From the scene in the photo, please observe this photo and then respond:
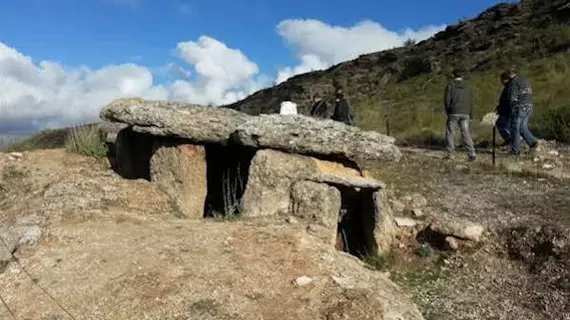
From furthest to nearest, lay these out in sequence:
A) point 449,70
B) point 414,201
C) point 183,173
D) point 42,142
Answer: point 449,70 → point 42,142 → point 414,201 → point 183,173

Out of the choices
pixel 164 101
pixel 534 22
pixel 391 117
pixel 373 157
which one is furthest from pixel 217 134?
pixel 534 22

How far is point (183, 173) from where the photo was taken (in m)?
9.71

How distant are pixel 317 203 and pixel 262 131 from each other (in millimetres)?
1383

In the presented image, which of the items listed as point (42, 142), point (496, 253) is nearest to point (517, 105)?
point (496, 253)

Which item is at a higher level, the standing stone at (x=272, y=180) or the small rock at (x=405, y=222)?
the standing stone at (x=272, y=180)

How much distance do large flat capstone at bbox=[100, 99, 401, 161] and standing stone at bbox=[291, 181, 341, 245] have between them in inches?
→ 28.2

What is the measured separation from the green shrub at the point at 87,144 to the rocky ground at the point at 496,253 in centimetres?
494

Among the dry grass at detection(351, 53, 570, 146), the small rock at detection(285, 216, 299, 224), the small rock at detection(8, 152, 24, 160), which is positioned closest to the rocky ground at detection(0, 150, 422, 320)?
the small rock at detection(285, 216, 299, 224)

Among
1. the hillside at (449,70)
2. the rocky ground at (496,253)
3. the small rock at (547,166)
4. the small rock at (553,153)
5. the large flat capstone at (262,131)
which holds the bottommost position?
the rocky ground at (496,253)

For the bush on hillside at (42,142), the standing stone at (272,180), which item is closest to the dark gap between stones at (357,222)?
the standing stone at (272,180)

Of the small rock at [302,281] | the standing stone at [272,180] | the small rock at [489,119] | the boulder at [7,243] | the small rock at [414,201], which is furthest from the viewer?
the small rock at [489,119]

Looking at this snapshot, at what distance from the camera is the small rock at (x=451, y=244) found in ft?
29.3

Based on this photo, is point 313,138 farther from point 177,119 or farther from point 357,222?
point 177,119

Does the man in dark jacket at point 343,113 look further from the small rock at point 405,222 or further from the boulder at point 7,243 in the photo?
the boulder at point 7,243
